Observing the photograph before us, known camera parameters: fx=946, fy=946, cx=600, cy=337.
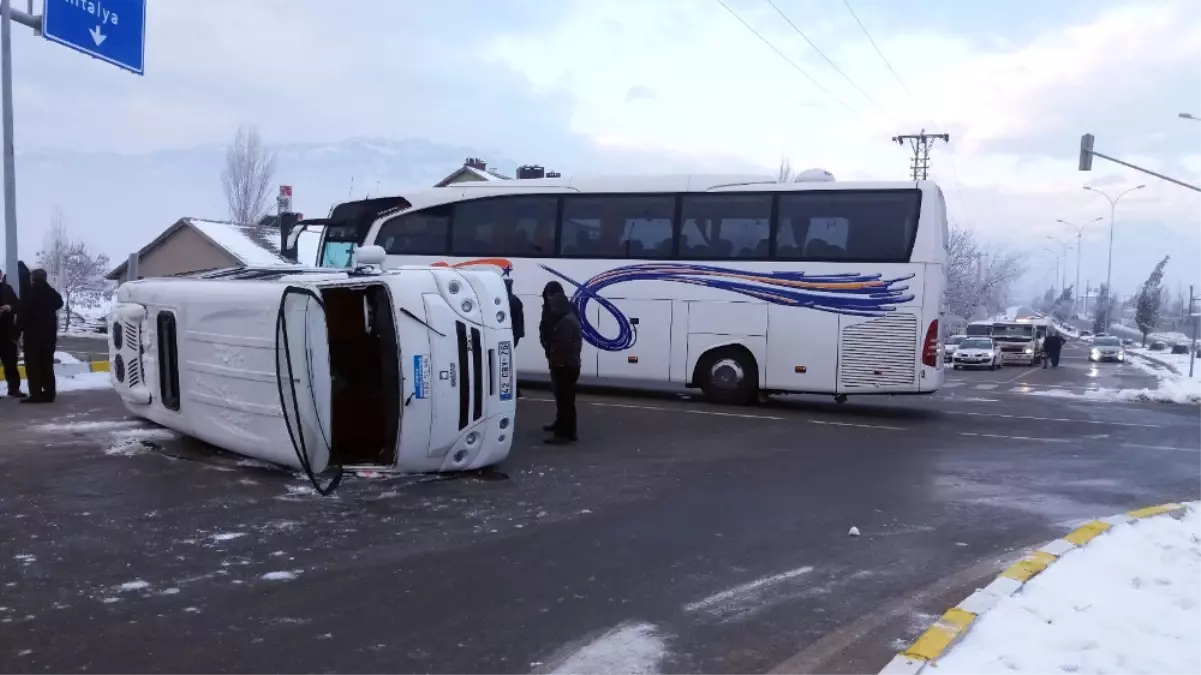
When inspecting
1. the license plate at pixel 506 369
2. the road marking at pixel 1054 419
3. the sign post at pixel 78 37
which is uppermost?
the sign post at pixel 78 37

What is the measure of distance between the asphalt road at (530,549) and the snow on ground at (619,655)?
0.05 ft

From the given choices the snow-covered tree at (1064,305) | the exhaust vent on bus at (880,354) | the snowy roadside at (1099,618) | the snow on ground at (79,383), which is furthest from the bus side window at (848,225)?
the snow-covered tree at (1064,305)

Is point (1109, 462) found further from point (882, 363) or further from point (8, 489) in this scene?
point (8, 489)

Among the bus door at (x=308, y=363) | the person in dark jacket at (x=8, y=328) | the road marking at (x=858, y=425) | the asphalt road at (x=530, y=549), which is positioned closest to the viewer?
the asphalt road at (x=530, y=549)

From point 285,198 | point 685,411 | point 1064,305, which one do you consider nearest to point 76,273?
point 285,198

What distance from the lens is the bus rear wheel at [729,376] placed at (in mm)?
15586

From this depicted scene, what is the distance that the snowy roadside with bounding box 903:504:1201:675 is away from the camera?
4430 mm

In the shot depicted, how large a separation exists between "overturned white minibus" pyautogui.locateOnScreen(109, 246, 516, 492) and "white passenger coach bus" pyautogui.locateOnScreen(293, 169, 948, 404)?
703 centimetres

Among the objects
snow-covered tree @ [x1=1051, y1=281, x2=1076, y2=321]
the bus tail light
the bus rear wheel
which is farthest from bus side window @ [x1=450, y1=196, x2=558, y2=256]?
snow-covered tree @ [x1=1051, y1=281, x2=1076, y2=321]

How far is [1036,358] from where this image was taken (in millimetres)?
44781

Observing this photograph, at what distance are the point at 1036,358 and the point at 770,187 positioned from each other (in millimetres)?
34645

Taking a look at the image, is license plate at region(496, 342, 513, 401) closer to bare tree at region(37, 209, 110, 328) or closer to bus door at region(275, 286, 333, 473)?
bus door at region(275, 286, 333, 473)

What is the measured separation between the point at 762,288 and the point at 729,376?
1.56 metres

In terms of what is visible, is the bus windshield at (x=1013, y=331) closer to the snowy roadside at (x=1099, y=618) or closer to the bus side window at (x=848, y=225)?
the bus side window at (x=848, y=225)
